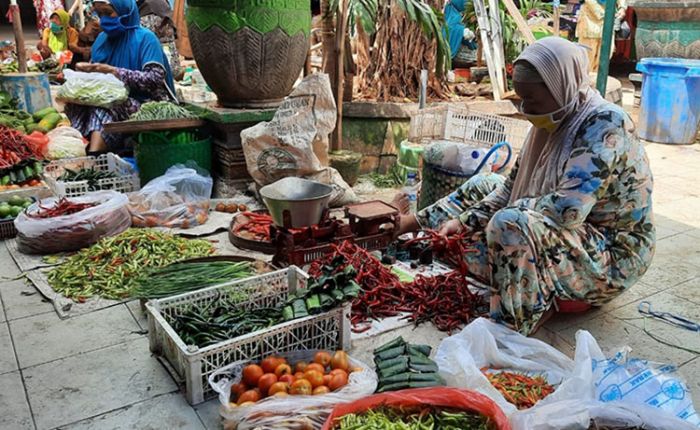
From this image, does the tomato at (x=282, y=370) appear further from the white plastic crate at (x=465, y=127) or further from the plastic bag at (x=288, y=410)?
the white plastic crate at (x=465, y=127)

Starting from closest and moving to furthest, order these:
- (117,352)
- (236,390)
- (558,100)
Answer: (236,390), (558,100), (117,352)

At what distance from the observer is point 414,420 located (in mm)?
2213

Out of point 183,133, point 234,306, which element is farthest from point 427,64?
point 234,306

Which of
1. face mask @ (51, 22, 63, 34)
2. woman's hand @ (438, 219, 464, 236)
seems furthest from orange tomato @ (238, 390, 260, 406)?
face mask @ (51, 22, 63, 34)

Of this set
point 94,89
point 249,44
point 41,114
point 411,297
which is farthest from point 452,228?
point 41,114

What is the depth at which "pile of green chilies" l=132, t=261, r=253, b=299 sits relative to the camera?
3189 mm

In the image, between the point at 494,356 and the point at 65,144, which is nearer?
the point at 494,356

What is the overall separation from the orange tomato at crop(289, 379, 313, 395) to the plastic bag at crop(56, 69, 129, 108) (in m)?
4.09

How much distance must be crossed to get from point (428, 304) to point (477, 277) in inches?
16.3

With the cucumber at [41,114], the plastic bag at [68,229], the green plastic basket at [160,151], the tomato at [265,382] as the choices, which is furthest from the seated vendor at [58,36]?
the tomato at [265,382]

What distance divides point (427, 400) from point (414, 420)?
0.09m

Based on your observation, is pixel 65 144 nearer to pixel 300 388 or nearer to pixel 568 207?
pixel 300 388

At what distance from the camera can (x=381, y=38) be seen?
663 centimetres

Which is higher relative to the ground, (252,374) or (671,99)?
(671,99)
